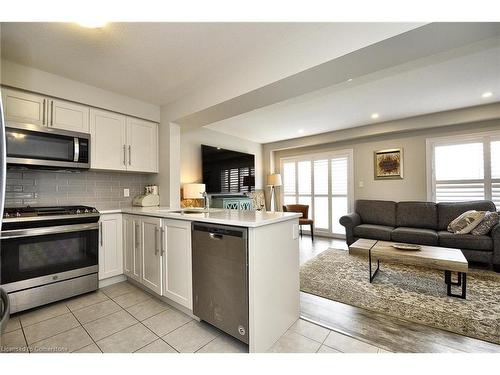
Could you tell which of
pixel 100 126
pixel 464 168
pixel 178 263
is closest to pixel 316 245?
pixel 464 168

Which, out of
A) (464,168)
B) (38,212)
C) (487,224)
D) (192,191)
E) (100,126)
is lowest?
(487,224)

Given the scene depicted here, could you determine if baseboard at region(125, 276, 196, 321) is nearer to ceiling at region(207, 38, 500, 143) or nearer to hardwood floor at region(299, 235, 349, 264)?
hardwood floor at region(299, 235, 349, 264)

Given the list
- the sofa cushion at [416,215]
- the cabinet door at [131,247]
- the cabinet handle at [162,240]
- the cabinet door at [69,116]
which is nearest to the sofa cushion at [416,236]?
the sofa cushion at [416,215]

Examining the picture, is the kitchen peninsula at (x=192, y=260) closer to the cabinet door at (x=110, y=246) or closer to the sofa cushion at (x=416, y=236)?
the cabinet door at (x=110, y=246)

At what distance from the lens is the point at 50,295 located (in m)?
2.04

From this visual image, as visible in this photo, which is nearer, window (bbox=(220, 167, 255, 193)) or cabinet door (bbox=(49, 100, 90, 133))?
cabinet door (bbox=(49, 100, 90, 133))

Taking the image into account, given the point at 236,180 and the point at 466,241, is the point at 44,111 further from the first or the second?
the point at 466,241

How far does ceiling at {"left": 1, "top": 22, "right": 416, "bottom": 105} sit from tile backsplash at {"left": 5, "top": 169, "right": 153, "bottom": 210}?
1.12m

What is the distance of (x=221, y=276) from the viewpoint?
5.20 ft

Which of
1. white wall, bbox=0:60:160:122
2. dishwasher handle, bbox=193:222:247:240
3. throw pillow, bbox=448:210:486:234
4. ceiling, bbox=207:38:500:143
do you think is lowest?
throw pillow, bbox=448:210:486:234

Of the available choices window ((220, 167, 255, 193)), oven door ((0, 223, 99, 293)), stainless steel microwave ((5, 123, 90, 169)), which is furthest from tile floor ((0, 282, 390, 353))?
window ((220, 167, 255, 193))

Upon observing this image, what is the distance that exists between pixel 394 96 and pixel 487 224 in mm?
2137

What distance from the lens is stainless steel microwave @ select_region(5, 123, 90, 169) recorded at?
6.51 feet
